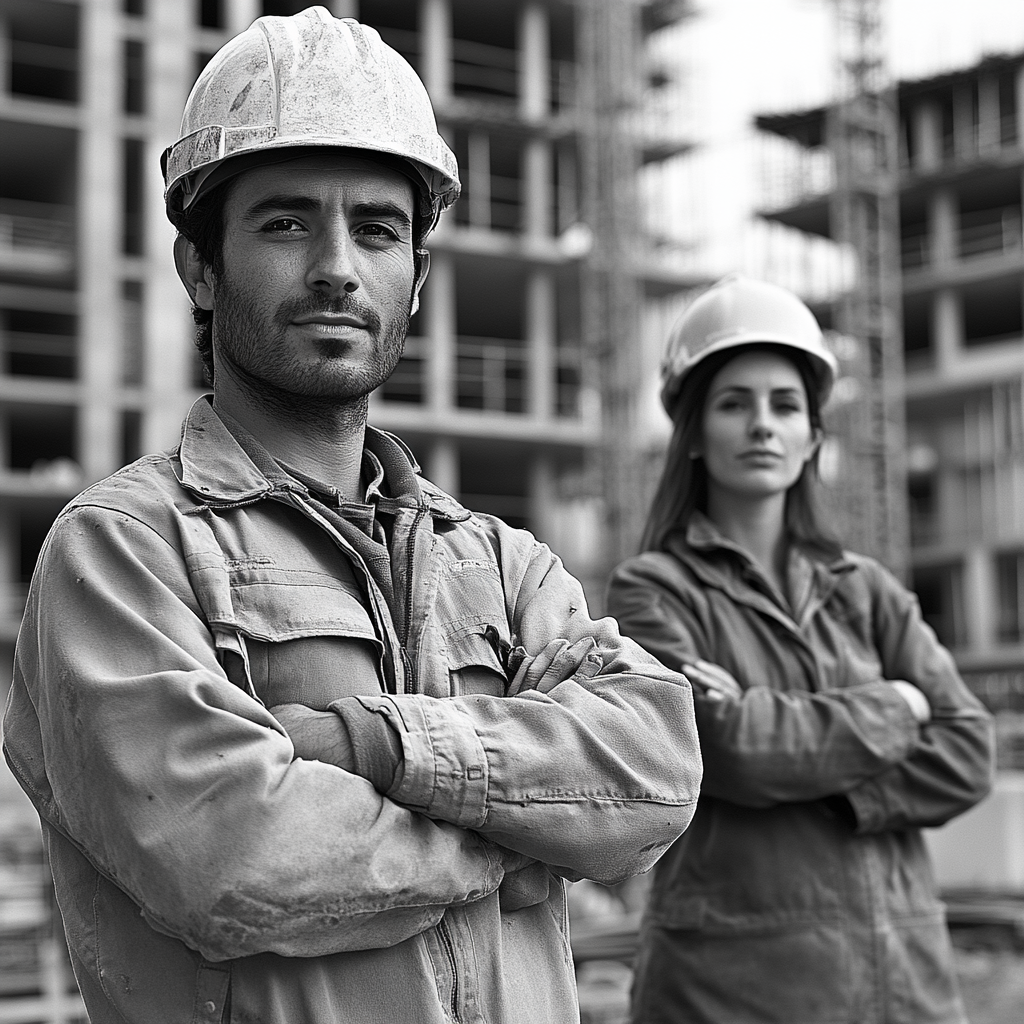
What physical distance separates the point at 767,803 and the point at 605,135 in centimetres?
4241

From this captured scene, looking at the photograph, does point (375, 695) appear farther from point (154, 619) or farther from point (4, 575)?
point (4, 575)

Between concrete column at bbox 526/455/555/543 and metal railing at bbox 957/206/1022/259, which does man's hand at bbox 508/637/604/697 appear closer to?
concrete column at bbox 526/455/555/543

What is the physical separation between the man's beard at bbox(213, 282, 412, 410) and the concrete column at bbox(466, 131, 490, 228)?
4251 cm

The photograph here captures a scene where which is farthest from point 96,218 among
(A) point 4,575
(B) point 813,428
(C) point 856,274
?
(B) point 813,428

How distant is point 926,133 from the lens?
185 ft

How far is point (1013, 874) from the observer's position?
17.4 metres

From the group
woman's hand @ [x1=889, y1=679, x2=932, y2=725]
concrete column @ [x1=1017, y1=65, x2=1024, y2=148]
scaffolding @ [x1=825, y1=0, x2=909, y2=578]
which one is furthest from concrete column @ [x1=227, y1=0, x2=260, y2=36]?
woman's hand @ [x1=889, y1=679, x2=932, y2=725]

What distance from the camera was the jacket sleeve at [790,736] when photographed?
12.8ft

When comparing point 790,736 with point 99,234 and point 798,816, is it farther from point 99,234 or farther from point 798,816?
point 99,234

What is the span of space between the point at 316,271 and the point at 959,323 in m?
54.3

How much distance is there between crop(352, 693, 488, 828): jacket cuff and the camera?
91.9 inches

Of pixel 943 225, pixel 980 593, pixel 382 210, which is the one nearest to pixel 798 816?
pixel 382 210

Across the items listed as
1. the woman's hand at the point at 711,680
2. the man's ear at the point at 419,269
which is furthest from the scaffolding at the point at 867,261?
the man's ear at the point at 419,269

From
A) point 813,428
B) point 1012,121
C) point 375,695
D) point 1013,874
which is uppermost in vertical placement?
point 1012,121
